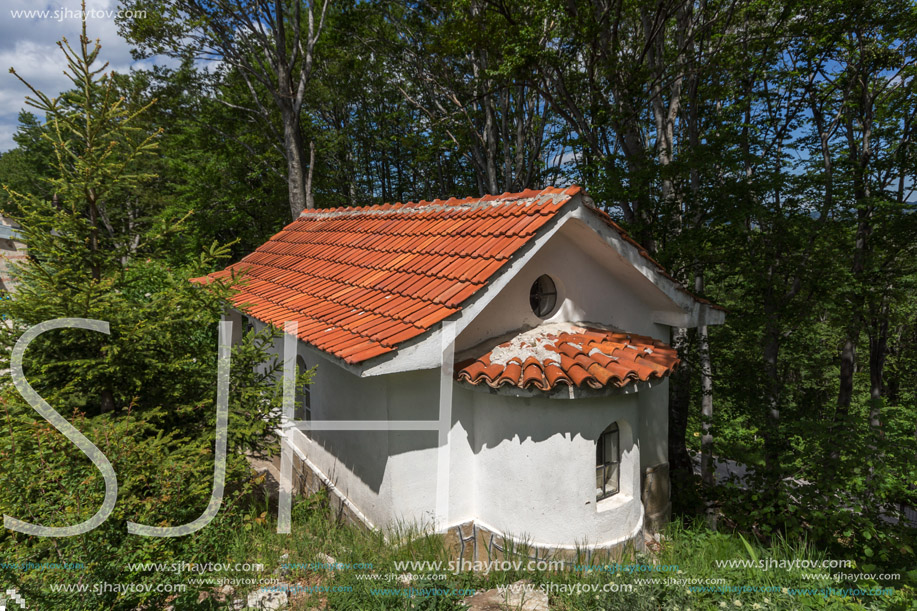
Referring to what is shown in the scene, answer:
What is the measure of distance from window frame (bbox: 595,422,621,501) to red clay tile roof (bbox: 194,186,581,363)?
272 centimetres

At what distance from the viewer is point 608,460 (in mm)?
6207

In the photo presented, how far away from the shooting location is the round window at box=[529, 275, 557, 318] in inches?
262

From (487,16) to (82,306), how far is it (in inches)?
419

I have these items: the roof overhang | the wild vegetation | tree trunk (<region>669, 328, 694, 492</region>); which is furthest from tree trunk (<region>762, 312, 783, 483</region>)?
the roof overhang

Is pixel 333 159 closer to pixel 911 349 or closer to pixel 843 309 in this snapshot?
pixel 843 309

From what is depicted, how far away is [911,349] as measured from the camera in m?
18.5

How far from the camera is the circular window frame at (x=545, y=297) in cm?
663

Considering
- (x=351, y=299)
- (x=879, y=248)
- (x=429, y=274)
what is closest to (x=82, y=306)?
(x=351, y=299)

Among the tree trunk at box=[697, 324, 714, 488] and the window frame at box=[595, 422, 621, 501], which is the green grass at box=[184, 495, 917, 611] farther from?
the tree trunk at box=[697, 324, 714, 488]

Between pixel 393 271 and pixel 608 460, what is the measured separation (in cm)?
395

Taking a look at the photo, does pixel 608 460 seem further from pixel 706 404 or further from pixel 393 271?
pixel 706 404

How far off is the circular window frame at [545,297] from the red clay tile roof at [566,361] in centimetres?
26

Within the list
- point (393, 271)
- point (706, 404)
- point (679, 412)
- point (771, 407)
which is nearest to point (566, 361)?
point (393, 271)

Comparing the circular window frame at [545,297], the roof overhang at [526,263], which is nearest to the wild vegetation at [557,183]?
the roof overhang at [526,263]
